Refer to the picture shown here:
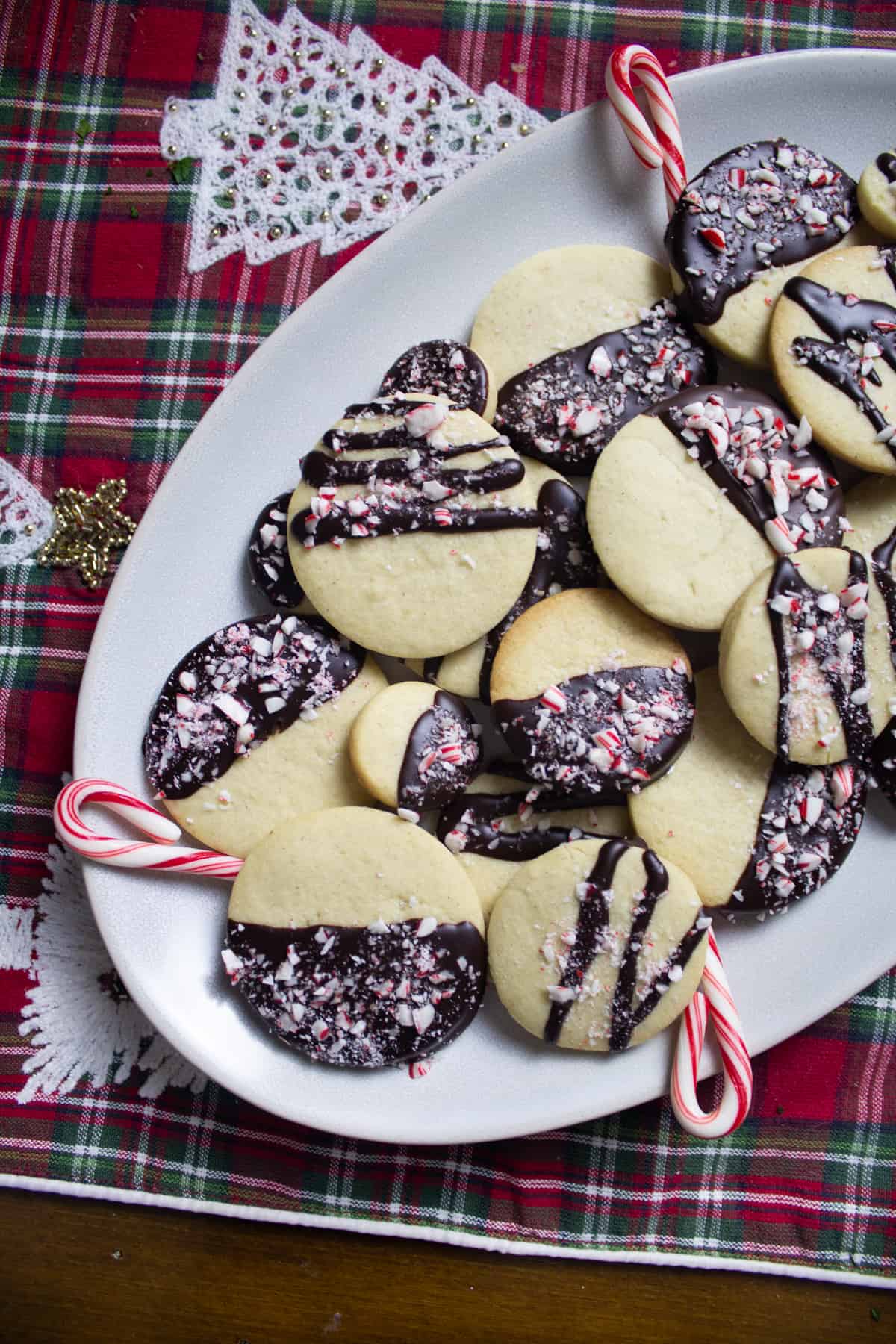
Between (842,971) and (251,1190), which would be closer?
(842,971)

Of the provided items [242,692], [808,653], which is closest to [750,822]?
[808,653]

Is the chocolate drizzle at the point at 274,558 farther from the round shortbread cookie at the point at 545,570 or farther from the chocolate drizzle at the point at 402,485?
the round shortbread cookie at the point at 545,570

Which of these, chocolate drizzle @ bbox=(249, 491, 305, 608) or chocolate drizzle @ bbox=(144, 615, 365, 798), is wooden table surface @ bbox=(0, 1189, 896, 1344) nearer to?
chocolate drizzle @ bbox=(144, 615, 365, 798)

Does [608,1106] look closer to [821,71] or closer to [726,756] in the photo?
[726,756]

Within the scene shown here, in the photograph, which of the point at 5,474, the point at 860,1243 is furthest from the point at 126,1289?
the point at 5,474

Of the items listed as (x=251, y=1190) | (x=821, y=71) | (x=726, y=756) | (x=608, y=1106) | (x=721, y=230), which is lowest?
(x=251, y=1190)

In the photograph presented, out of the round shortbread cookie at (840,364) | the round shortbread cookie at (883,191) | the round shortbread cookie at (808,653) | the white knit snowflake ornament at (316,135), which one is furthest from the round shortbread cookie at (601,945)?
the white knit snowflake ornament at (316,135)

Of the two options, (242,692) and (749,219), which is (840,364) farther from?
(242,692)
